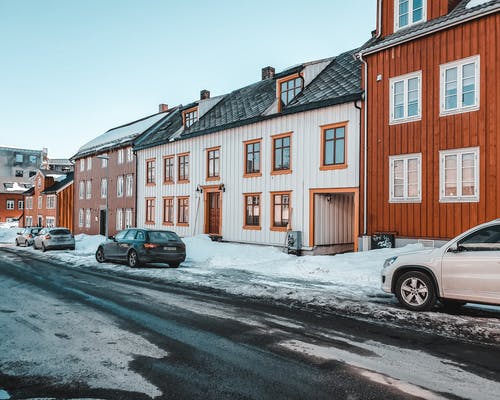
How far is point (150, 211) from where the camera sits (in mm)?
30547

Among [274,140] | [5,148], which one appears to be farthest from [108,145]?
[5,148]

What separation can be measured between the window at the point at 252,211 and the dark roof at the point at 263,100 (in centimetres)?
380

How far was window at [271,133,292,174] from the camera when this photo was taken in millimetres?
20297

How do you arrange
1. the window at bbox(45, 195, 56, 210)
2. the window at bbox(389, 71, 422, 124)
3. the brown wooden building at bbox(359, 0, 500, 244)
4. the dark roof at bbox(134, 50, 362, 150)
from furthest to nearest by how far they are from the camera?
the window at bbox(45, 195, 56, 210), the dark roof at bbox(134, 50, 362, 150), the window at bbox(389, 71, 422, 124), the brown wooden building at bbox(359, 0, 500, 244)

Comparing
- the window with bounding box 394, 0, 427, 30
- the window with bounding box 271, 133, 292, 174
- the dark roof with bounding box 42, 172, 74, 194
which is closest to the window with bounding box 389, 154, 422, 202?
the window with bounding box 394, 0, 427, 30

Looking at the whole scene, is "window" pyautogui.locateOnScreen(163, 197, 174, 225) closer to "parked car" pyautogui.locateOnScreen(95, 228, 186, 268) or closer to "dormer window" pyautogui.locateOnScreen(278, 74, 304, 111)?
"dormer window" pyautogui.locateOnScreen(278, 74, 304, 111)

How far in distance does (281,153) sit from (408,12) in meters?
7.84

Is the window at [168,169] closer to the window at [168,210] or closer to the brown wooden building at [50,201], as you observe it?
the window at [168,210]

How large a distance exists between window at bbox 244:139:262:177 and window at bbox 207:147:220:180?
2359 millimetres

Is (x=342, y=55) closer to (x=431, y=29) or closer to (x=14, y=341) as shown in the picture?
(x=431, y=29)

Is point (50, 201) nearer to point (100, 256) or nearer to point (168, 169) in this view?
point (168, 169)

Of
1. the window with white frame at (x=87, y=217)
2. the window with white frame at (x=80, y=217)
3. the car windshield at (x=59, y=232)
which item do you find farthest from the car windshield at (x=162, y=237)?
the window with white frame at (x=80, y=217)

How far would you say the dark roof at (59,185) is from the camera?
46531mm

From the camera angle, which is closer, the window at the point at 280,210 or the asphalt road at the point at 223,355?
the asphalt road at the point at 223,355
